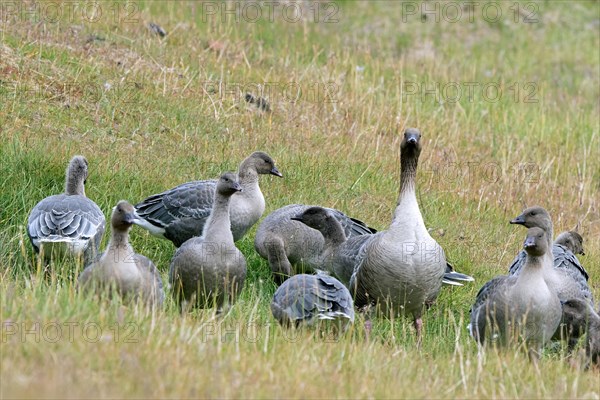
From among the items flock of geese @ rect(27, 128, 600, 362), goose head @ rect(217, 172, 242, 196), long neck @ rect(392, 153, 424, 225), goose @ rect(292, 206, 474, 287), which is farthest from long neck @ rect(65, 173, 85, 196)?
long neck @ rect(392, 153, 424, 225)

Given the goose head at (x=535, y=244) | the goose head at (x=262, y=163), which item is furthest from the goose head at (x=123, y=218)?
the goose head at (x=262, y=163)

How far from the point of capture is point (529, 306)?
7.80 meters

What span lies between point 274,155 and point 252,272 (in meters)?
2.18

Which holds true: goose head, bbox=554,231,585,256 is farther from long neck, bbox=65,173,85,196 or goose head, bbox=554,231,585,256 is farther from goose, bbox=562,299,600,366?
long neck, bbox=65,173,85,196

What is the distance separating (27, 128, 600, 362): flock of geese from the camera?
7805 mm

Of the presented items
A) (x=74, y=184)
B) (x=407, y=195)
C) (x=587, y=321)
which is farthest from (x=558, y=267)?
(x=74, y=184)

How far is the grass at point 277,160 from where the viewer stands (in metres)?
6.06

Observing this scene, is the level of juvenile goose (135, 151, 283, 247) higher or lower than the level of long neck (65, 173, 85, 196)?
lower

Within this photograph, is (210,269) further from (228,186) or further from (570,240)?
(570,240)

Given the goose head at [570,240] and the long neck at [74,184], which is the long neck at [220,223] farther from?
the goose head at [570,240]

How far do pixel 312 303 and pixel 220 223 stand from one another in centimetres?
128

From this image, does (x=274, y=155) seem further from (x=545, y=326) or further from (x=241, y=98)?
(x=545, y=326)

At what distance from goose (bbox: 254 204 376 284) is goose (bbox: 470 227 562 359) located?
2.83 m

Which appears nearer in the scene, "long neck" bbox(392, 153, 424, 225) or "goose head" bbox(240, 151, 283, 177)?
"long neck" bbox(392, 153, 424, 225)
